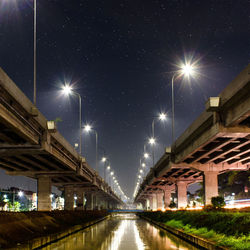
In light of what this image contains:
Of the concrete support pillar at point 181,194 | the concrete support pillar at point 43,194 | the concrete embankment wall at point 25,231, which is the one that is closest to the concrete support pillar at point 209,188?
the concrete support pillar at point 43,194

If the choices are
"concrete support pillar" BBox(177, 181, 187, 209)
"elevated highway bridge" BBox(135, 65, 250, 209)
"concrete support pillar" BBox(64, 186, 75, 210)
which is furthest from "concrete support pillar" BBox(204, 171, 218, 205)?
"concrete support pillar" BBox(64, 186, 75, 210)

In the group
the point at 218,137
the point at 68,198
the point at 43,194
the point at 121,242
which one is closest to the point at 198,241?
the point at 121,242

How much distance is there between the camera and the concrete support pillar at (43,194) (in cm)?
4762

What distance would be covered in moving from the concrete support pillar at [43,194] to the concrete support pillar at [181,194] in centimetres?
2264

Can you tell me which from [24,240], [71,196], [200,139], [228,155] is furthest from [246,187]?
[24,240]

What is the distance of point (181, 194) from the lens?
66.2 meters

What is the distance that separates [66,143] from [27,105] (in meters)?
16.9

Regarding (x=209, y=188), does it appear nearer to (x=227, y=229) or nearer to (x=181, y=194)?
(x=181, y=194)

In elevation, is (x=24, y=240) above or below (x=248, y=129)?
below

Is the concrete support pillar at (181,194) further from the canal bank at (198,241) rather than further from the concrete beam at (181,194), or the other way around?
the canal bank at (198,241)

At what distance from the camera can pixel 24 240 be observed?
1841 centimetres

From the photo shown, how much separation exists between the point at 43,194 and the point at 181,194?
83.0ft

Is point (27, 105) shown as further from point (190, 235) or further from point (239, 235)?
point (239, 235)

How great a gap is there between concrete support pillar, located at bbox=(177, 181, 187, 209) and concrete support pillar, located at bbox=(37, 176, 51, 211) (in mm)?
22637
